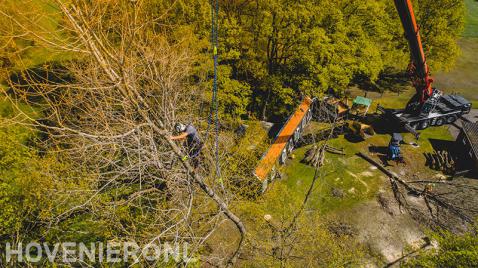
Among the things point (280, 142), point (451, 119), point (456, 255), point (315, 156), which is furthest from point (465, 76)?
point (456, 255)

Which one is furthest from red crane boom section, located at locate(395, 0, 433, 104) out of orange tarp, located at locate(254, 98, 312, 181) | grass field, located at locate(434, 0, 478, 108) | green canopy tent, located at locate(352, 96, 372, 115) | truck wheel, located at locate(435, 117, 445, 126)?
grass field, located at locate(434, 0, 478, 108)

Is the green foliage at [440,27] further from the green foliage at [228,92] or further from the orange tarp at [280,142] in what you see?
the green foliage at [228,92]

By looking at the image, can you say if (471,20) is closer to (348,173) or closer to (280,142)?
(348,173)

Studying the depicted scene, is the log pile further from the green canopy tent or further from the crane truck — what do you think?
the crane truck

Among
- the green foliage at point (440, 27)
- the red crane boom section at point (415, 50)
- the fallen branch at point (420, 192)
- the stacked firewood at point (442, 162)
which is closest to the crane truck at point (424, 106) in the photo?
the red crane boom section at point (415, 50)

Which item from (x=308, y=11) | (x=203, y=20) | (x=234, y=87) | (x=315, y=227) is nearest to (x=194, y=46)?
(x=203, y=20)

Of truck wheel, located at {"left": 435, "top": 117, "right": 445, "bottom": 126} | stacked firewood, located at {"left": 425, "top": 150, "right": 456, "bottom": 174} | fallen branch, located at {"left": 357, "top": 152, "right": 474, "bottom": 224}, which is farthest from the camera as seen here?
truck wheel, located at {"left": 435, "top": 117, "right": 445, "bottom": 126}
